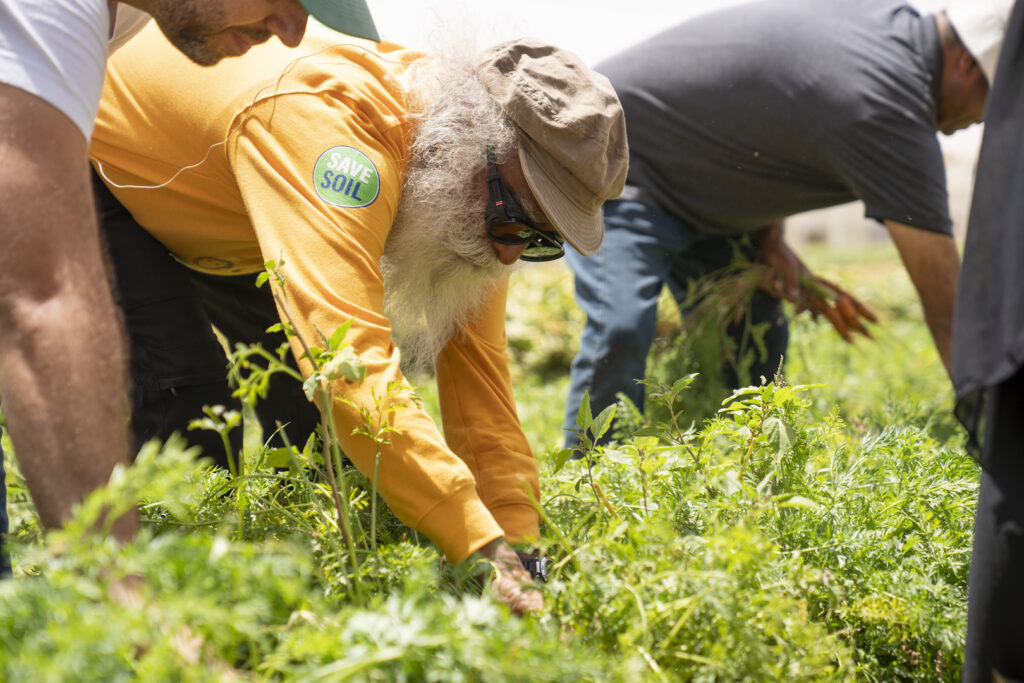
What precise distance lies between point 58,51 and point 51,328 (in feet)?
1.35

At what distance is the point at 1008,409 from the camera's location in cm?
129

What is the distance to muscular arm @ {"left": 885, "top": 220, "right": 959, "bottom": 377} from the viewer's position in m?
2.78

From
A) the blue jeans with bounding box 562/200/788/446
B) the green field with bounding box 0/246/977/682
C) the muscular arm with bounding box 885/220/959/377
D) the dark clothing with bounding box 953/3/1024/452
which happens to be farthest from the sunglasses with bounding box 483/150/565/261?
the muscular arm with bounding box 885/220/959/377

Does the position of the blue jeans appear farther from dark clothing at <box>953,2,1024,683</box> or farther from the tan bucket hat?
dark clothing at <box>953,2,1024,683</box>

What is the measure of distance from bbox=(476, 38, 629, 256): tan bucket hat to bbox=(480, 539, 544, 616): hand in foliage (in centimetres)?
71

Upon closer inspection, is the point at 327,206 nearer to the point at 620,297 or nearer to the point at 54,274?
the point at 54,274

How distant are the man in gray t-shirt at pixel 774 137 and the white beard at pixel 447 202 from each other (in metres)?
1.01

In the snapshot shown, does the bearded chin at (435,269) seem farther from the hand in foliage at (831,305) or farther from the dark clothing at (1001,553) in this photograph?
the hand in foliage at (831,305)

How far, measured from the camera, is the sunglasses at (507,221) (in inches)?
76.7

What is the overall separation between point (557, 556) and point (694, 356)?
236 centimetres

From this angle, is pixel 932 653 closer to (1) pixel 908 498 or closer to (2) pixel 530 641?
(1) pixel 908 498

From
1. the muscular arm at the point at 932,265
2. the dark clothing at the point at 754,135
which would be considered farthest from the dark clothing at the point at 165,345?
the muscular arm at the point at 932,265

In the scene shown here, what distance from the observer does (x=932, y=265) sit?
2.79 meters

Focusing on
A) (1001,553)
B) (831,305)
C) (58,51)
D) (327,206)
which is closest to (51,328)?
(58,51)
